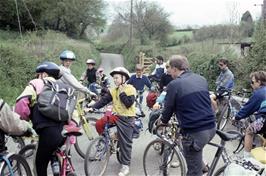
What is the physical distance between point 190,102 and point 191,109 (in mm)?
85

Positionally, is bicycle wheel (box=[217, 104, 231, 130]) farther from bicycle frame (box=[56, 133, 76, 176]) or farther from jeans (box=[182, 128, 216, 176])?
bicycle frame (box=[56, 133, 76, 176])

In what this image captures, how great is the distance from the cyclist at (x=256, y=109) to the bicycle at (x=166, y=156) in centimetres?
90

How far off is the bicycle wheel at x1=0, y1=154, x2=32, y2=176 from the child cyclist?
5.22ft

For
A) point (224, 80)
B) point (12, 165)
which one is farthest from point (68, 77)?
point (224, 80)

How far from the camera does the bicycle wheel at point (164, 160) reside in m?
5.67

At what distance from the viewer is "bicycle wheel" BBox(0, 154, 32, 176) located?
4.86 m

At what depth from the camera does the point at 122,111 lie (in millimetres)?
6672

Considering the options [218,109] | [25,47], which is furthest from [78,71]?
[218,109]

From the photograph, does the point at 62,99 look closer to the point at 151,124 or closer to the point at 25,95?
the point at 25,95

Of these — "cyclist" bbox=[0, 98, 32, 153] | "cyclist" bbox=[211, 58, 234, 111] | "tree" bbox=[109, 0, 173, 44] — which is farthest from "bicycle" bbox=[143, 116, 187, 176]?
"tree" bbox=[109, 0, 173, 44]

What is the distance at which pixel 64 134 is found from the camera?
16.2 feet

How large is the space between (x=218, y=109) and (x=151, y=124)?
11.1 feet

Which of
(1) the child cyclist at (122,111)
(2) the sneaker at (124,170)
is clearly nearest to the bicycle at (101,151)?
(1) the child cyclist at (122,111)

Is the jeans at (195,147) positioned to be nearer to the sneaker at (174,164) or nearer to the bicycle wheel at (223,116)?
the sneaker at (174,164)
